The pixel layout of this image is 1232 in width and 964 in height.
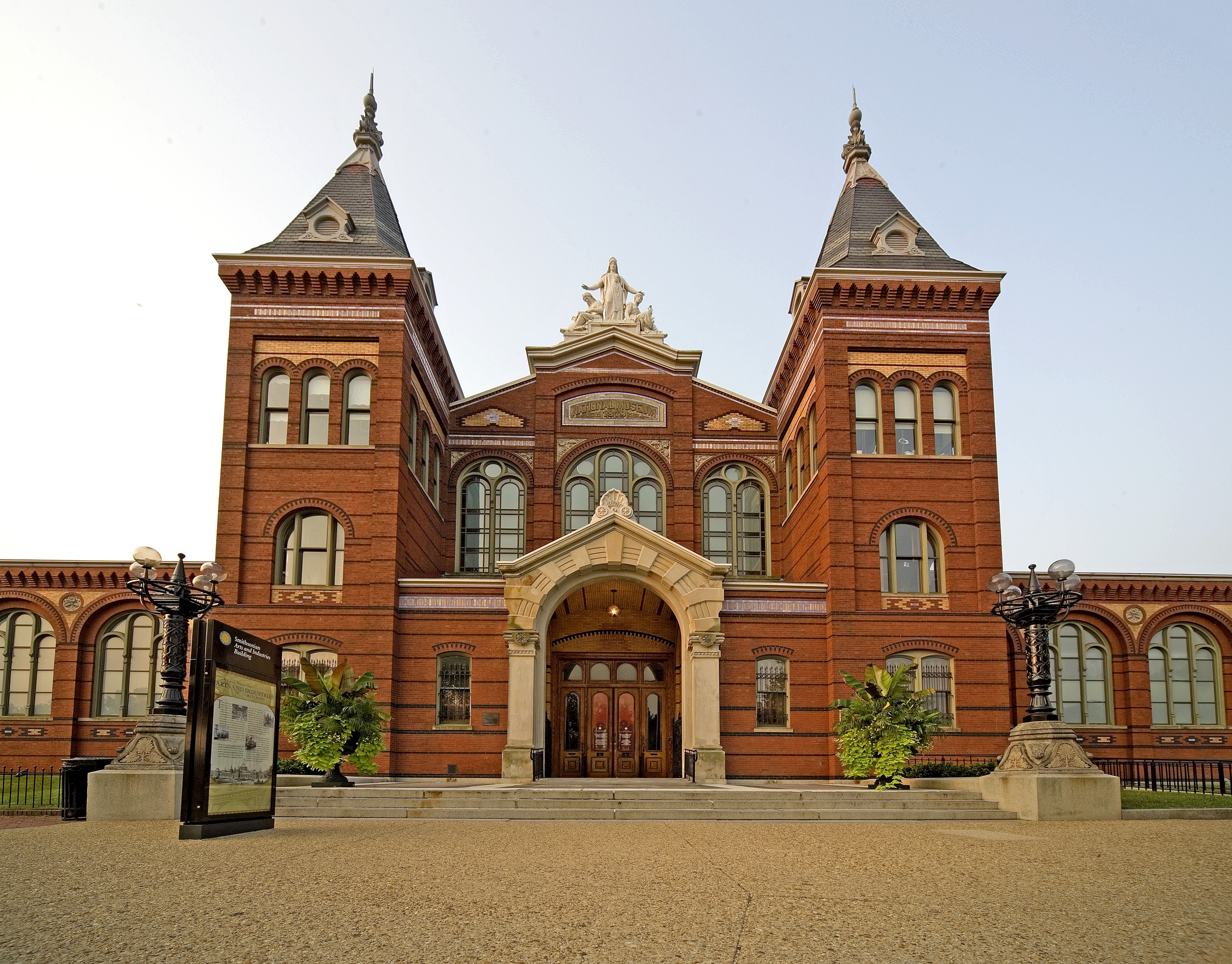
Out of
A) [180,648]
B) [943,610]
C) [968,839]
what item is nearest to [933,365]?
[943,610]

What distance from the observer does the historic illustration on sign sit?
111 ft

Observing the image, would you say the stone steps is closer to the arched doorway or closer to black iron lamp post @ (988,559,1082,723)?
black iron lamp post @ (988,559,1082,723)

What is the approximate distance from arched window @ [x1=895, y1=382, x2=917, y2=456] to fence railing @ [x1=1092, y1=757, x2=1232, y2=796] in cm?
849

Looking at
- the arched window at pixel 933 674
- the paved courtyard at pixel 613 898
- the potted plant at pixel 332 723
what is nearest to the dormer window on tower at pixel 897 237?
the arched window at pixel 933 674

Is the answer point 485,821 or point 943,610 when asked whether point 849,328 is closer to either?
point 943,610

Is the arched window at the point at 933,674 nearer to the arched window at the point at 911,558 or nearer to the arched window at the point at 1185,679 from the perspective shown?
the arched window at the point at 911,558

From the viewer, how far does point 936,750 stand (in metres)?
25.7

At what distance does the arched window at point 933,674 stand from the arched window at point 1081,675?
5.32 meters

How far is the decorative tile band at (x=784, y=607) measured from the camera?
27.1 metres

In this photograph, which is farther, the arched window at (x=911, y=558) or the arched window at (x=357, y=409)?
the arched window at (x=357, y=409)

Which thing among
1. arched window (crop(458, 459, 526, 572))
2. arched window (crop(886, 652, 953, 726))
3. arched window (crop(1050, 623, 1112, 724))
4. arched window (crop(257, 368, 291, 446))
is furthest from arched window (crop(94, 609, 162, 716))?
arched window (crop(1050, 623, 1112, 724))

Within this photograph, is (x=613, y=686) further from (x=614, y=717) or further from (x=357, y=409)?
(x=357, y=409)

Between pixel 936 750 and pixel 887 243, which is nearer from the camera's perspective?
pixel 936 750

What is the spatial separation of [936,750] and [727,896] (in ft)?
58.3
